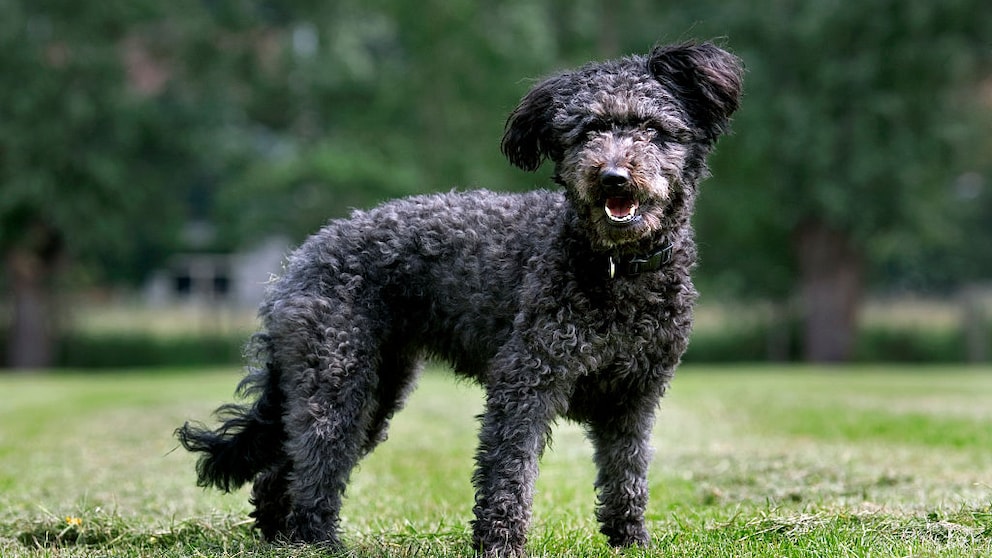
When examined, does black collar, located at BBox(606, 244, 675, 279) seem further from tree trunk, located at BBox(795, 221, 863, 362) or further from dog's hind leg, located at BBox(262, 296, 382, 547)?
tree trunk, located at BBox(795, 221, 863, 362)

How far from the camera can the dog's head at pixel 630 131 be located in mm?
4965

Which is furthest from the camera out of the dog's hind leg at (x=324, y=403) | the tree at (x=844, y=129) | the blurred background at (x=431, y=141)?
the blurred background at (x=431, y=141)

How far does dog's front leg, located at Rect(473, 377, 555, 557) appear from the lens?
515cm

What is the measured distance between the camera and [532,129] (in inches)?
216

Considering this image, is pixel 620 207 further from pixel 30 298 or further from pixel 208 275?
pixel 208 275

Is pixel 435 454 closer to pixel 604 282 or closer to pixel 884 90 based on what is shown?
pixel 604 282

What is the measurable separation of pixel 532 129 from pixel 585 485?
337 cm

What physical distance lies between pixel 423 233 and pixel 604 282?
99cm

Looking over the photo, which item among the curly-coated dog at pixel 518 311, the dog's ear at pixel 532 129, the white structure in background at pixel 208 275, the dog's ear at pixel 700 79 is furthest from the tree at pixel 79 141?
the dog's ear at pixel 700 79

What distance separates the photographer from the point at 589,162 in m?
4.95

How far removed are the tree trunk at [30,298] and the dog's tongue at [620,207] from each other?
84.2 feet

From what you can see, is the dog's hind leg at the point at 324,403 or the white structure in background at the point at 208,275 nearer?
the dog's hind leg at the point at 324,403

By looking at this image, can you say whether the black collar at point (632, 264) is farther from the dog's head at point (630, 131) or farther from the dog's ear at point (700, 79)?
the dog's ear at point (700, 79)

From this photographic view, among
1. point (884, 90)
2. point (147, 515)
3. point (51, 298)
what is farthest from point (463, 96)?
point (147, 515)
